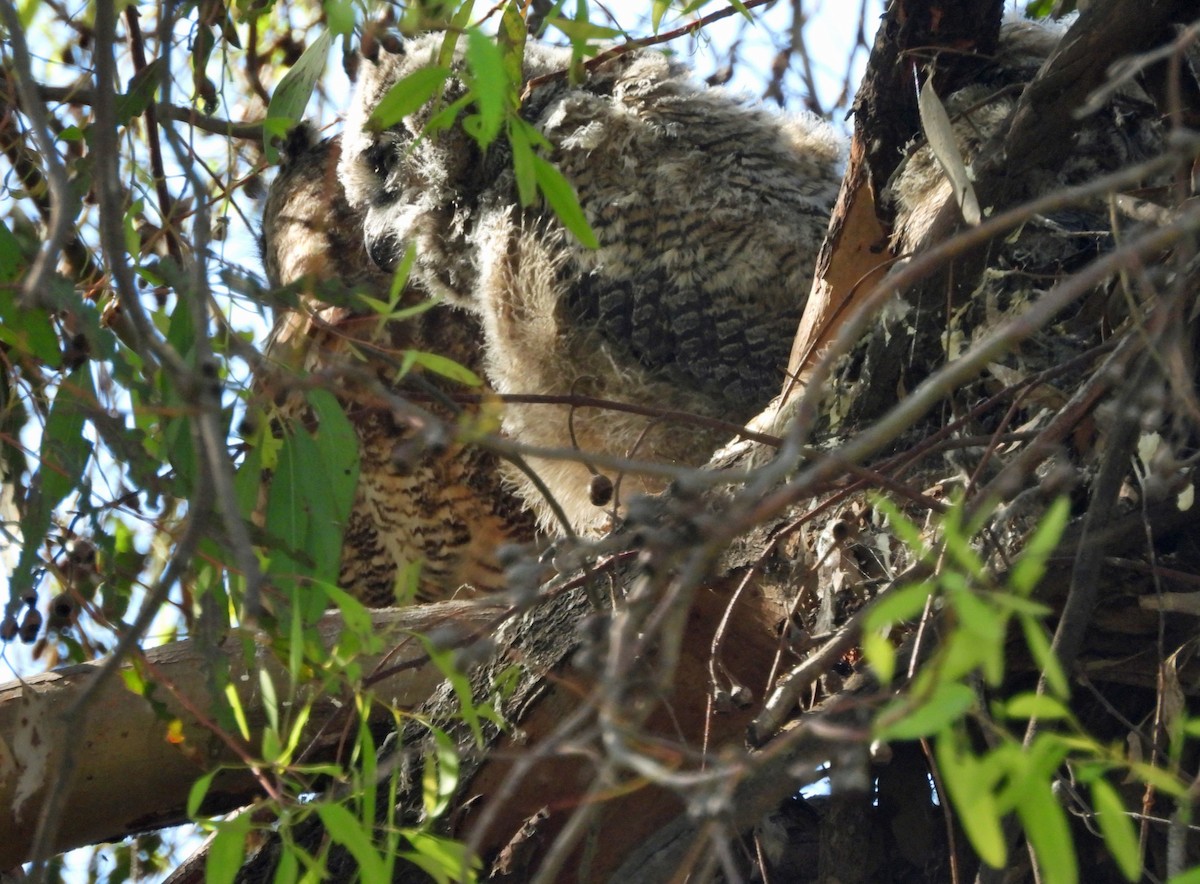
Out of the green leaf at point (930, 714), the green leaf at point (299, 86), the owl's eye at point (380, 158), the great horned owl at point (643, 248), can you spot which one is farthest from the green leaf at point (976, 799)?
the owl's eye at point (380, 158)

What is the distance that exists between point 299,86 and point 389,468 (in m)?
1.19

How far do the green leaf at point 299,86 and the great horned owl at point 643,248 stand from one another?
1.27 feet

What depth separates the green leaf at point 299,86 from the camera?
60.4 inches

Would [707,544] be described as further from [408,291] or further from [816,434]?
[408,291]

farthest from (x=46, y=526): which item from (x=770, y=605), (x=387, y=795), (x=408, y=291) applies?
(x=408, y=291)

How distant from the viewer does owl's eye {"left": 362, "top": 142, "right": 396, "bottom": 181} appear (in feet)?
7.28

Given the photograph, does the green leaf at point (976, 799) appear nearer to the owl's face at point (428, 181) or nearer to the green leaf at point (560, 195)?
the green leaf at point (560, 195)

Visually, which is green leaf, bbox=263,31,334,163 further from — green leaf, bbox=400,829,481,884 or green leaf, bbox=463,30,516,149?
green leaf, bbox=400,829,481,884

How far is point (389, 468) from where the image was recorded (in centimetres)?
265

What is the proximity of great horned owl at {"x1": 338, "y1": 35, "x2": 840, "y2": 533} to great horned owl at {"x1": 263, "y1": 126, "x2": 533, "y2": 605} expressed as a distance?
1.62 feet

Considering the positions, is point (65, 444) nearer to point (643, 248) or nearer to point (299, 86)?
point (299, 86)

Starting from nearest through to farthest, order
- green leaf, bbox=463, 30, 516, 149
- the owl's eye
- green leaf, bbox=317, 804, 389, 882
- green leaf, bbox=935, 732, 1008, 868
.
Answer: green leaf, bbox=935, 732, 1008, 868 → green leaf, bbox=463, 30, 516, 149 → green leaf, bbox=317, 804, 389, 882 → the owl's eye

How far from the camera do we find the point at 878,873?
158 centimetres

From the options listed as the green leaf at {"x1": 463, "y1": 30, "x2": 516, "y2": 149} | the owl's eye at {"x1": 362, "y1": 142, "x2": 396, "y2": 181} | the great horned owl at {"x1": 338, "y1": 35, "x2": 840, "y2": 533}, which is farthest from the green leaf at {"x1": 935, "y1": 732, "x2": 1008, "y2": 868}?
the owl's eye at {"x1": 362, "y1": 142, "x2": 396, "y2": 181}
